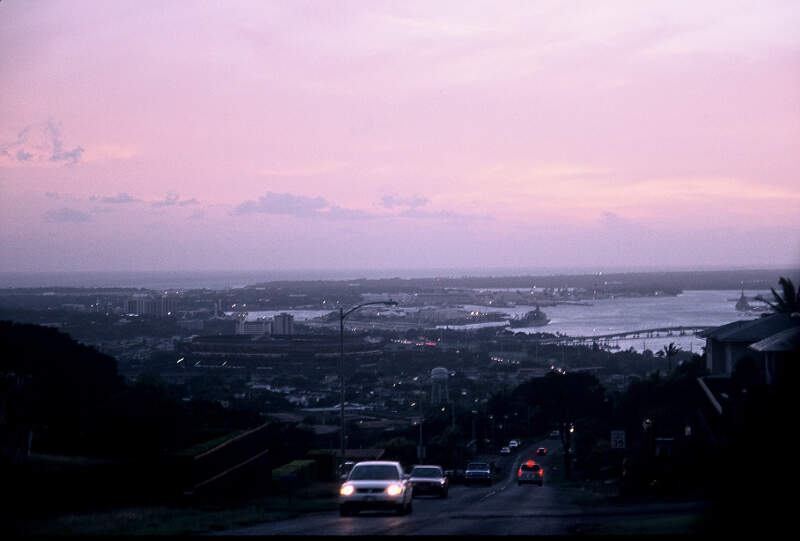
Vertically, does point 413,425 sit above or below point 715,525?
below

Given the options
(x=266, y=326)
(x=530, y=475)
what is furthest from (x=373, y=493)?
(x=266, y=326)

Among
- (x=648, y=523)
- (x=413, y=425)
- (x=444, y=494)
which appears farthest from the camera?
(x=413, y=425)

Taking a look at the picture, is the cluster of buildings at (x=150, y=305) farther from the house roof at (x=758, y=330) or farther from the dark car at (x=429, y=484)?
the dark car at (x=429, y=484)

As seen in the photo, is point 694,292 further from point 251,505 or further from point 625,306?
point 251,505

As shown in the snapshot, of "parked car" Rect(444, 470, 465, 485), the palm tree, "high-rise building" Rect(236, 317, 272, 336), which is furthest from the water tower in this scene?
the palm tree

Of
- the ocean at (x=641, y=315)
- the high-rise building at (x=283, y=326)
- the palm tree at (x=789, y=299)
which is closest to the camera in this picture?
the palm tree at (x=789, y=299)

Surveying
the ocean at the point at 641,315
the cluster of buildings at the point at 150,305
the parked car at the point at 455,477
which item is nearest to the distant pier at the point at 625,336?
the ocean at the point at 641,315

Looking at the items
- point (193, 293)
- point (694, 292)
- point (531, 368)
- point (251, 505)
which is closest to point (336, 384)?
point (531, 368)
